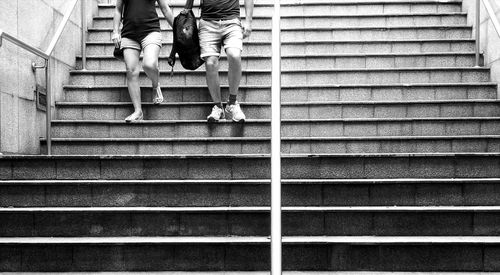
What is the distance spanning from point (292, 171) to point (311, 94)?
180cm

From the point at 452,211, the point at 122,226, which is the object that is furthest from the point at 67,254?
the point at 452,211

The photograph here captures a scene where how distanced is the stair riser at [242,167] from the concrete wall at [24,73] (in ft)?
2.00

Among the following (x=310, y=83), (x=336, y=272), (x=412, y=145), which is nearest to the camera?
(x=336, y=272)

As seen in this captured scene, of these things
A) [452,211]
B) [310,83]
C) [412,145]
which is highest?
[310,83]

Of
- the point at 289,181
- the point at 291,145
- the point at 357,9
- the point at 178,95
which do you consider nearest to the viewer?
the point at 289,181

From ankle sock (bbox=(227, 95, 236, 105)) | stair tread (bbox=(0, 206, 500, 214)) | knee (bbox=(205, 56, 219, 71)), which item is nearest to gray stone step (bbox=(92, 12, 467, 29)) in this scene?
knee (bbox=(205, 56, 219, 71))

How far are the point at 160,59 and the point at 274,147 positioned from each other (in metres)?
4.44

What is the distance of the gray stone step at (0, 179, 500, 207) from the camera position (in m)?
5.20

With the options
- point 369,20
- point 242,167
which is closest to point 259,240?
point 242,167

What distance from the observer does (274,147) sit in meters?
3.53

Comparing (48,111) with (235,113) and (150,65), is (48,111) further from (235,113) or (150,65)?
(235,113)

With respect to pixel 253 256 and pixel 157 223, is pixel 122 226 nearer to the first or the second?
pixel 157 223

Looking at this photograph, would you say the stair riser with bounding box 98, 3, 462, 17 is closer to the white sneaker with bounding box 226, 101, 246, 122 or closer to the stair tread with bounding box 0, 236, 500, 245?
the white sneaker with bounding box 226, 101, 246, 122

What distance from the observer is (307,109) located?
6.92 metres
